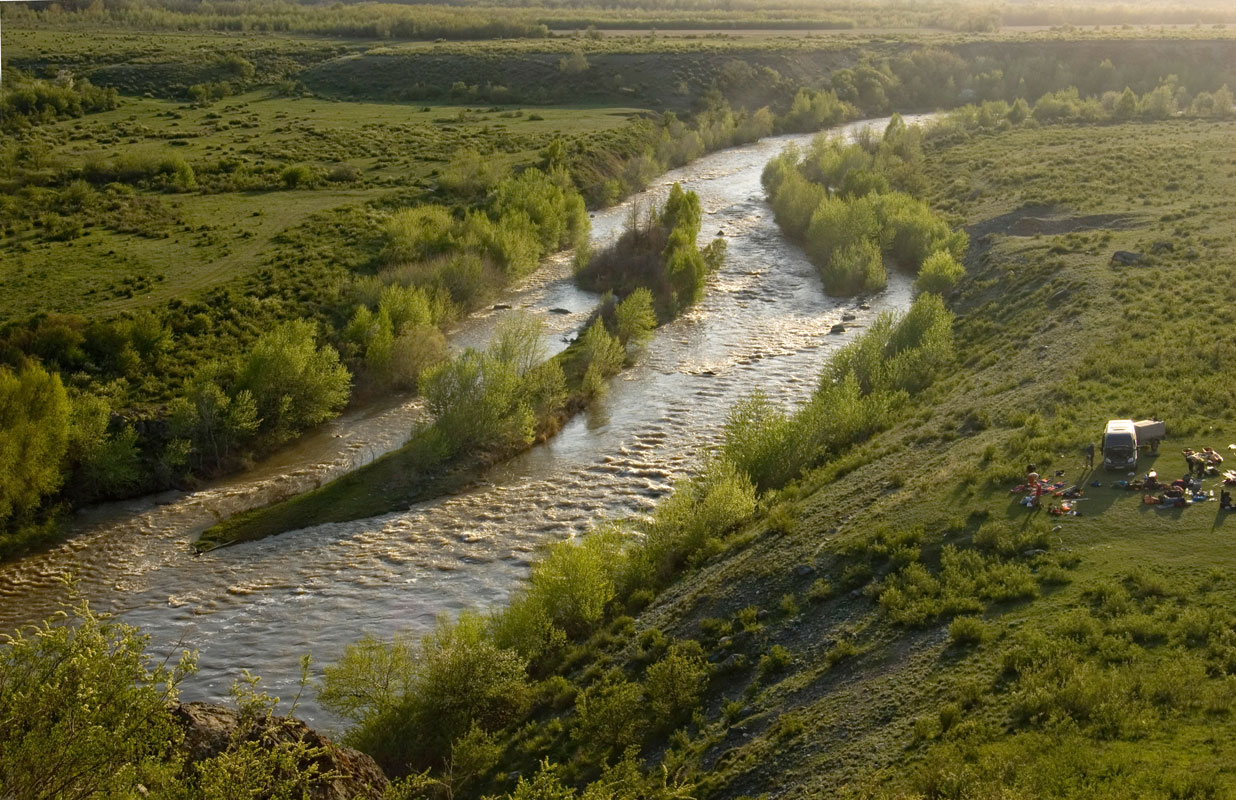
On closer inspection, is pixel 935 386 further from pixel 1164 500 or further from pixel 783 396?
pixel 1164 500

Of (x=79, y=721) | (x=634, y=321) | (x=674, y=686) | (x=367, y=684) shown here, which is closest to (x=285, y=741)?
(x=79, y=721)

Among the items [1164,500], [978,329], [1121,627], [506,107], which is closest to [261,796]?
[1121,627]

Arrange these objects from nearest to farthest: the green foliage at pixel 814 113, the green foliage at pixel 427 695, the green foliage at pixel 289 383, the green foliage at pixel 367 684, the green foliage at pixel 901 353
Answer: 1. the green foliage at pixel 427 695
2. the green foliage at pixel 367 684
3. the green foliage at pixel 289 383
4. the green foliage at pixel 901 353
5. the green foliage at pixel 814 113

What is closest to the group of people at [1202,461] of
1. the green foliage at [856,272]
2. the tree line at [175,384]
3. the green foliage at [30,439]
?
the tree line at [175,384]

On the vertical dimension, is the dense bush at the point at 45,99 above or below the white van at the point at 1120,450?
above

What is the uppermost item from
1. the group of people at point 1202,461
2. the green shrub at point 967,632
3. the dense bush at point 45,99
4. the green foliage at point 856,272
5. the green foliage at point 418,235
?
the dense bush at point 45,99

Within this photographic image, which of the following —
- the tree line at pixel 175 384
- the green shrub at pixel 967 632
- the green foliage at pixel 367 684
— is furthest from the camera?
the tree line at pixel 175 384

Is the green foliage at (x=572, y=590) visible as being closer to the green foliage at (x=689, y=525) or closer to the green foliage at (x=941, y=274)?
the green foliage at (x=689, y=525)
